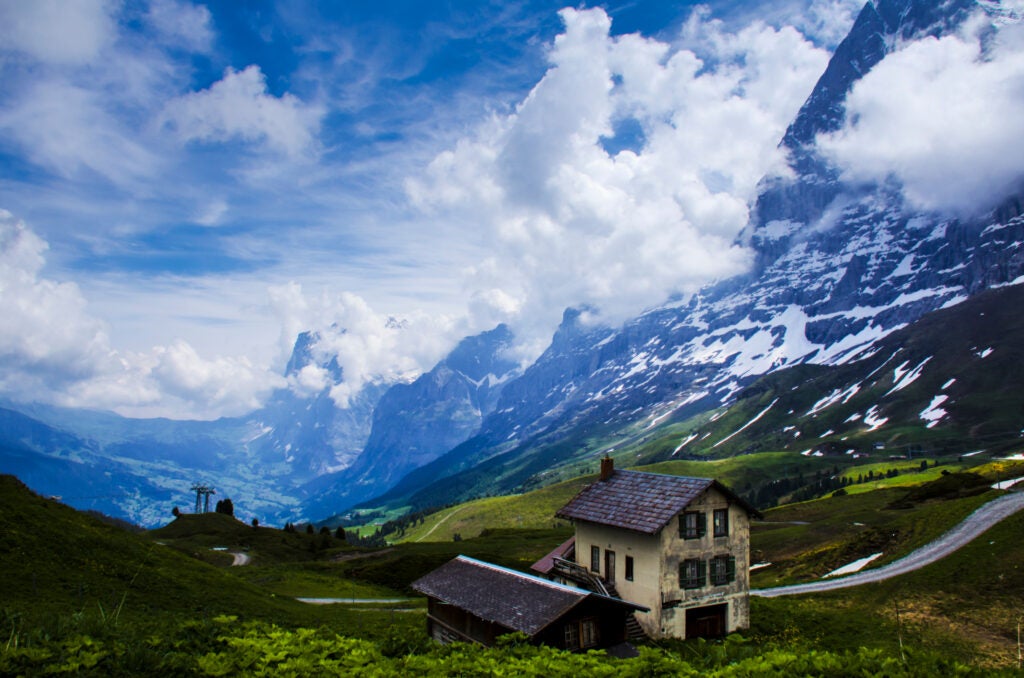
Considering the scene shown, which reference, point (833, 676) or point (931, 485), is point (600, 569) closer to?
point (833, 676)

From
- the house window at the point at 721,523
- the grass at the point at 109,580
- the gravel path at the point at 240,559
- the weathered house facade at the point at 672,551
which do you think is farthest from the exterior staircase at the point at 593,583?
the gravel path at the point at 240,559

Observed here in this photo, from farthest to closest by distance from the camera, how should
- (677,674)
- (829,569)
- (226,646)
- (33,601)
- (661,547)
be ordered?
(829,569)
(661,547)
(33,601)
(226,646)
(677,674)

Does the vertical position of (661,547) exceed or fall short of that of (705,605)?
it exceeds it

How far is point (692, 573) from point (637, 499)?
6022 mm

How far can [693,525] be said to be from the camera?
44594 mm

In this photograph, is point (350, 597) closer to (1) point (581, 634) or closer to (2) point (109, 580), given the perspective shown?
(2) point (109, 580)

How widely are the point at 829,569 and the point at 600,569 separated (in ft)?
137

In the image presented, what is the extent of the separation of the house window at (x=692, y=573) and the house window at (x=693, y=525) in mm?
1683

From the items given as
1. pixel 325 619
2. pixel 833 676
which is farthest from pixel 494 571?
pixel 833 676

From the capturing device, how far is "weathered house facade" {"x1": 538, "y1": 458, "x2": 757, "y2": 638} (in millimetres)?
43031

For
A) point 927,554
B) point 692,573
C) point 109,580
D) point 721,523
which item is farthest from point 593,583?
point 927,554

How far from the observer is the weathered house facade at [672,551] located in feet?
141

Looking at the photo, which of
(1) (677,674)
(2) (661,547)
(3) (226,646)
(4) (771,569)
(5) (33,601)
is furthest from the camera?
(4) (771,569)

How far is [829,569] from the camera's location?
75.0 meters
